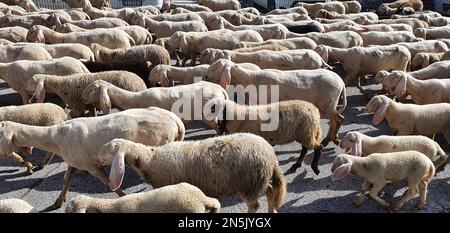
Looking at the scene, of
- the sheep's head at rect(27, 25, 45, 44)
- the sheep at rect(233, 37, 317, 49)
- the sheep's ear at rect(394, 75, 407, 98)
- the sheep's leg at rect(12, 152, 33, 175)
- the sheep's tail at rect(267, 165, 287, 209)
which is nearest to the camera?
the sheep's tail at rect(267, 165, 287, 209)

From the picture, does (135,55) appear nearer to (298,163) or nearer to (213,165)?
(298,163)

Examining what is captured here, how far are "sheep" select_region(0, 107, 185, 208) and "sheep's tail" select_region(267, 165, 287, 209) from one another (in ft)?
5.59

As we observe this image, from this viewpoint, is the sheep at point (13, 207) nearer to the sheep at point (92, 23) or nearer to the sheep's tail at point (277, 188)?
the sheep's tail at point (277, 188)

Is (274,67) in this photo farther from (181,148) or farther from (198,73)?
(181,148)

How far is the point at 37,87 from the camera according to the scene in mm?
8391

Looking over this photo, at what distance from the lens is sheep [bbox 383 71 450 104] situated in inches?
342

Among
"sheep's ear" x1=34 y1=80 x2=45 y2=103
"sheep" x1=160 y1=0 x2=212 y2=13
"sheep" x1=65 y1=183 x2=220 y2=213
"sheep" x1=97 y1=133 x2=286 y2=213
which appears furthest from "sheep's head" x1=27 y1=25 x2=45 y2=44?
"sheep" x1=65 y1=183 x2=220 y2=213

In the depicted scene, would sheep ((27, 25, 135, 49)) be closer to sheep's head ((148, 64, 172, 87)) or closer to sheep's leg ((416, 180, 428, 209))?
sheep's head ((148, 64, 172, 87))

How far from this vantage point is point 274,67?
1003 centimetres

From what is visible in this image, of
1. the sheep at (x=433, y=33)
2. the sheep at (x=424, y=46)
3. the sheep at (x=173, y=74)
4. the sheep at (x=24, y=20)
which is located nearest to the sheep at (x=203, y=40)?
the sheep at (x=173, y=74)

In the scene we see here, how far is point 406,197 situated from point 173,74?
17.9 ft

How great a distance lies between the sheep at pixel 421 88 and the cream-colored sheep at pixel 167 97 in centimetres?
360

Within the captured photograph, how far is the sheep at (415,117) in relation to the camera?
7.51 m
